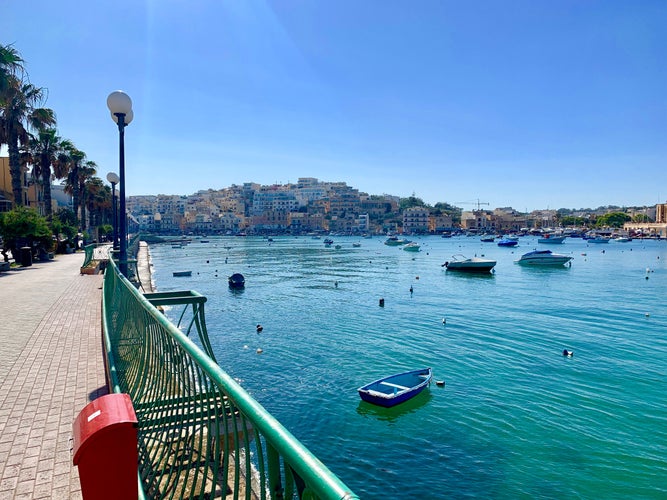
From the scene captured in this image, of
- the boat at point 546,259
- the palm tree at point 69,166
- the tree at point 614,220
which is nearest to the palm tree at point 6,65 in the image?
the palm tree at point 69,166

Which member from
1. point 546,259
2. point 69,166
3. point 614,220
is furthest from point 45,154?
point 614,220

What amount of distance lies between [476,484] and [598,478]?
9.45 ft

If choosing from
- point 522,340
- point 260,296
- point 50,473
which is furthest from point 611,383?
point 260,296

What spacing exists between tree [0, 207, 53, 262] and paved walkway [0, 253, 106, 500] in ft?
49.7

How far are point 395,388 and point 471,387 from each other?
2.96 meters

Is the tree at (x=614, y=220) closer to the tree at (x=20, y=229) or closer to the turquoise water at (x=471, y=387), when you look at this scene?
the turquoise water at (x=471, y=387)

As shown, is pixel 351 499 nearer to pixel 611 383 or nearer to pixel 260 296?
pixel 611 383

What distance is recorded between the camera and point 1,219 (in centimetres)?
2861

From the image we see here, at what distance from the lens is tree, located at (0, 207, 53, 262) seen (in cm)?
2847

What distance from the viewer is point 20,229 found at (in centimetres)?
2892

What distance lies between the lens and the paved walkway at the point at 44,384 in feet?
15.5

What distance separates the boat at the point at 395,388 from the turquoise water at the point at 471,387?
300 millimetres

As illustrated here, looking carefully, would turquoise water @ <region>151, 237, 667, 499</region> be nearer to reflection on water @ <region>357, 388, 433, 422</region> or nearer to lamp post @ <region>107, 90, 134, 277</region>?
reflection on water @ <region>357, 388, 433, 422</region>

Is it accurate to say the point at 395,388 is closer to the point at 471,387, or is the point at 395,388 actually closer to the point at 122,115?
the point at 471,387
